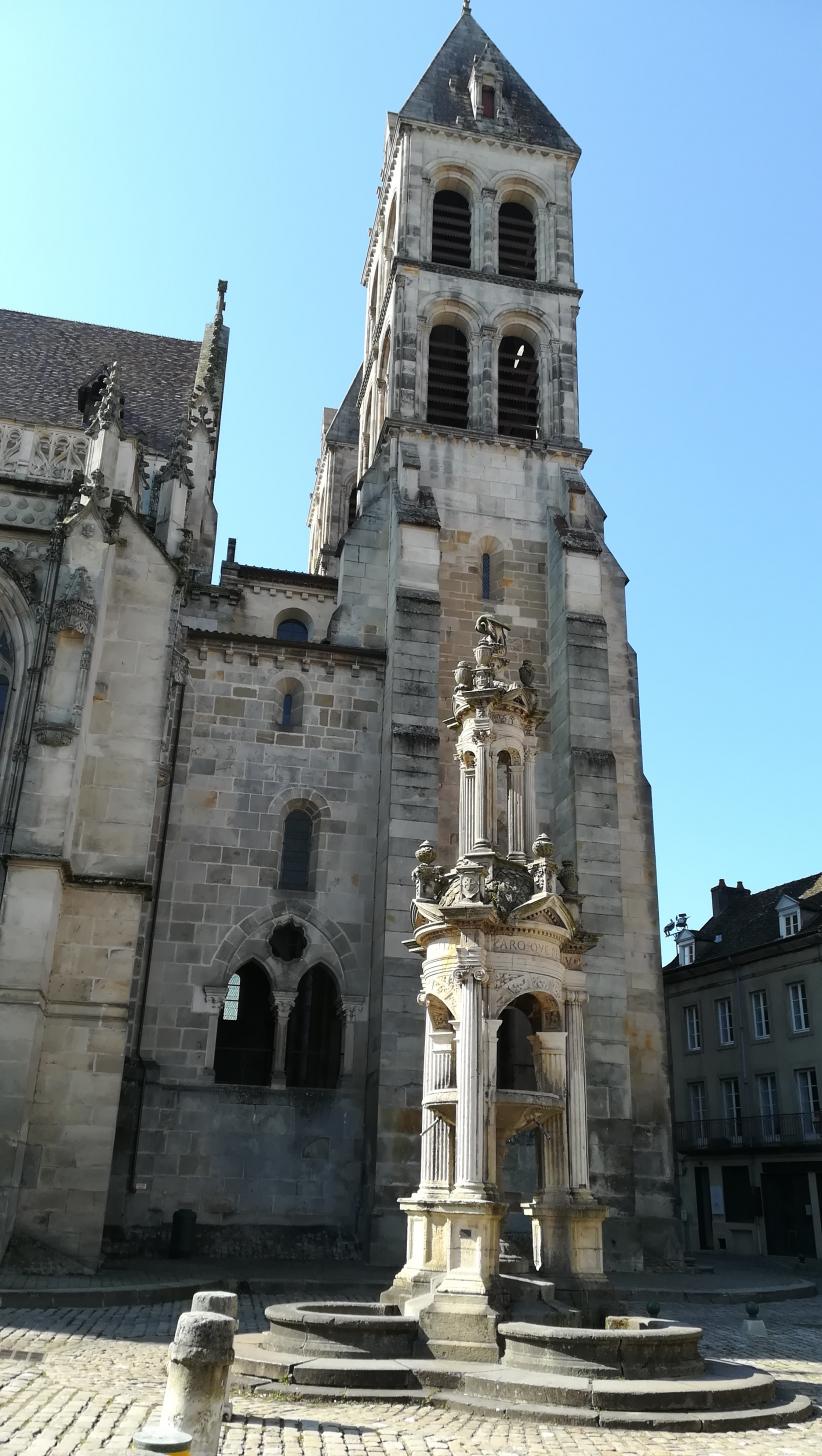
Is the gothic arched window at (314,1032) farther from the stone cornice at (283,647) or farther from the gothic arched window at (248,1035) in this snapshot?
the stone cornice at (283,647)

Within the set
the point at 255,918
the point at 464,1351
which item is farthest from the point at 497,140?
the point at 464,1351

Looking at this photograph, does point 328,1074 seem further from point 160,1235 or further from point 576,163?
point 576,163

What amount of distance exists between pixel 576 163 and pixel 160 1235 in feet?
87.5

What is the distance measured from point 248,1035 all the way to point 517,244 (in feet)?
65.9

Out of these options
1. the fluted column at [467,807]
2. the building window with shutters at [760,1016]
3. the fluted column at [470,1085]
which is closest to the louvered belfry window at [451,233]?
the fluted column at [467,807]

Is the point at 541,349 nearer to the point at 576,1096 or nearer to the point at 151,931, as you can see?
the point at 151,931

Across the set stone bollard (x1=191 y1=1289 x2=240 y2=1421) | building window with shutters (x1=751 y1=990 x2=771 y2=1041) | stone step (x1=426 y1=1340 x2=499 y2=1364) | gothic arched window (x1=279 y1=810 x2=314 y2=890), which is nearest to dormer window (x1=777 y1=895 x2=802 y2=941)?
building window with shutters (x1=751 y1=990 x2=771 y2=1041)

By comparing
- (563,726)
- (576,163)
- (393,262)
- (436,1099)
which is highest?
(576,163)

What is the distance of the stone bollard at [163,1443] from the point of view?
4.44 metres

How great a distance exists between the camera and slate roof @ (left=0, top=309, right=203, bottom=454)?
23.4 meters

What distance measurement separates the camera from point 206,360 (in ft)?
88.8

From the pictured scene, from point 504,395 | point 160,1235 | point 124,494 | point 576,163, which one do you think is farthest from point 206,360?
point 160,1235

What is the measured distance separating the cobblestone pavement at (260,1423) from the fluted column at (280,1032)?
8089mm

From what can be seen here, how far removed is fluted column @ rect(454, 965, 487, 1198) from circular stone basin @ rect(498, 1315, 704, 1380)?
1.63 meters
